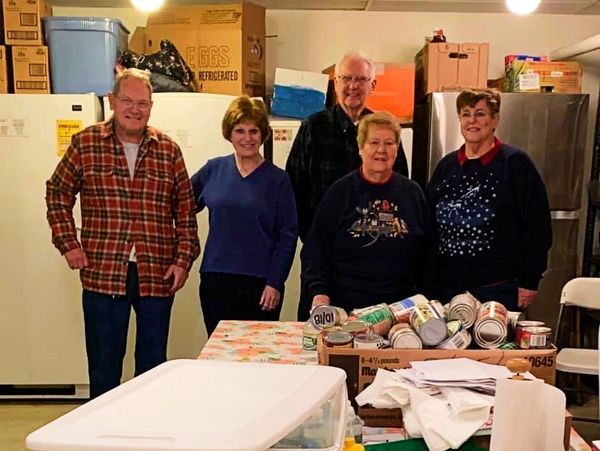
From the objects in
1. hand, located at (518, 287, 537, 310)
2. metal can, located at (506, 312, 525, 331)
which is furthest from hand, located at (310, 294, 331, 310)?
hand, located at (518, 287, 537, 310)

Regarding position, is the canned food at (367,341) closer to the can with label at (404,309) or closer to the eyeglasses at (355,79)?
the can with label at (404,309)

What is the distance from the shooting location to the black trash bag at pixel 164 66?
3283 millimetres

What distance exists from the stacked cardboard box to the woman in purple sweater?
4.24 ft

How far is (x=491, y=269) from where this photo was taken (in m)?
2.19

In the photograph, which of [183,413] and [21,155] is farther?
[21,155]

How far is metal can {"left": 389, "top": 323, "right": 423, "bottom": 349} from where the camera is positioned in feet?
4.72

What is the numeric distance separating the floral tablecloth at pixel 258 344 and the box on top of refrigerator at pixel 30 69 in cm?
186

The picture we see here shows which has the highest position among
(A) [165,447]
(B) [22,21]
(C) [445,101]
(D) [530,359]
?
(B) [22,21]

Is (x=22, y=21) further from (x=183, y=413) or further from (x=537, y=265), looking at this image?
(x=183, y=413)

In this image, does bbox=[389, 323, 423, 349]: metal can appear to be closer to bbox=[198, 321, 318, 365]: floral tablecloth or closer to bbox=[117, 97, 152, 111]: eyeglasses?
bbox=[198, 321, 318, 365]: floral tablecloth

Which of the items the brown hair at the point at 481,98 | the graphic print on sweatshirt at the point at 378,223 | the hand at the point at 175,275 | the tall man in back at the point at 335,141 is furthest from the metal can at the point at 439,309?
the hand at the point at 175,275

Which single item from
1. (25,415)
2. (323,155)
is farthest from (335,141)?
(25,415)

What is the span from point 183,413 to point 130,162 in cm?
169

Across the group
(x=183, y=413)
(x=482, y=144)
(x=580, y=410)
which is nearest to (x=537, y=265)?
(x=482, y=144)
